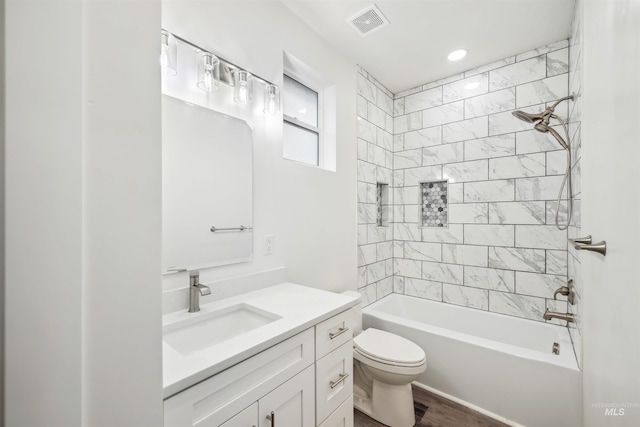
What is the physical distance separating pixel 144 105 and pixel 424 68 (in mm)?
2788

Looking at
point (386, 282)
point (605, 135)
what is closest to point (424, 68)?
point (605, 135)

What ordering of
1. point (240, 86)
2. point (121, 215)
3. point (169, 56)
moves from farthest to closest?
point (240, 86) < point (169, 56) < point (121, 215)

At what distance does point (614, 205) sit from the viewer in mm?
809

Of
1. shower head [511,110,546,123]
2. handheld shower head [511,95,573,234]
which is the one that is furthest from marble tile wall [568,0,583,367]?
shower head [511,110,546,123]

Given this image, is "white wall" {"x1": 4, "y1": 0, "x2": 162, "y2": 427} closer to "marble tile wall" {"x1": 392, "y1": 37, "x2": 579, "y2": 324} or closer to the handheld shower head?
the handheld shower head

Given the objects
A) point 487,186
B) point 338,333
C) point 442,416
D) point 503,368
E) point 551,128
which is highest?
point 551,128

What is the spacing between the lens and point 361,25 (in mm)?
1968

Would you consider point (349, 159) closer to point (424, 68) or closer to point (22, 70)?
point (424, 68)

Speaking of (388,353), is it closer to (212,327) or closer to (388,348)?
(388,348)

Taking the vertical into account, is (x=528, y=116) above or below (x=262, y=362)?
above

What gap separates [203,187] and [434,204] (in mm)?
2337

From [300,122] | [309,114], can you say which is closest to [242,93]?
[300,122]

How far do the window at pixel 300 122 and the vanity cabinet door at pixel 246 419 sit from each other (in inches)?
59.3

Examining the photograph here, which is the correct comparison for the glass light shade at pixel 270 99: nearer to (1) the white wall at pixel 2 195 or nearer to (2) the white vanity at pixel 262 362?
(2) the white vanity at pixel 262 362
